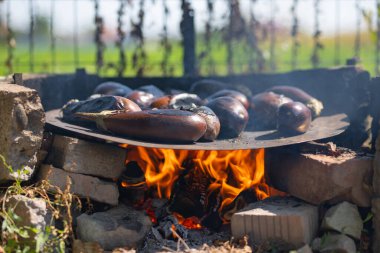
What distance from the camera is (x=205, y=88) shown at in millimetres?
5055

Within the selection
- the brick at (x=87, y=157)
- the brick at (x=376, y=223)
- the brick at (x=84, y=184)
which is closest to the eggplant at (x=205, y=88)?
the brick at (x=87, y=157)

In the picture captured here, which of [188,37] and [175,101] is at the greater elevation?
[188,37]

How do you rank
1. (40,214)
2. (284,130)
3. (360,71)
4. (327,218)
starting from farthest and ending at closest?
(360,71)
(284,130)
(327,218)
(40,214)

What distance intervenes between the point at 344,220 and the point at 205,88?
2.15 meters

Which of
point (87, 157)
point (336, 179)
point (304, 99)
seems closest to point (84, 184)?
point (87, 157)

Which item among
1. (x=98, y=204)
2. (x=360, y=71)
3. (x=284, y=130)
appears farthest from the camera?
(x=360, y=71)

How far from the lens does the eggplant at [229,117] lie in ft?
12.8

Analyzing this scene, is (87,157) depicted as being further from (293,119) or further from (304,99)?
(304,99)

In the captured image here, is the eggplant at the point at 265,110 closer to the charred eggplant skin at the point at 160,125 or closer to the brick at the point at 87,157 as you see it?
the charred eggplant skin at the point at 160,125

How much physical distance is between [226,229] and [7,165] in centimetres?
143

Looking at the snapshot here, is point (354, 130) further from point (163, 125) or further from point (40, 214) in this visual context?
point (40, 214)

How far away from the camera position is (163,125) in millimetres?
3418

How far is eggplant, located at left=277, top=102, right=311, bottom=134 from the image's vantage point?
399cm

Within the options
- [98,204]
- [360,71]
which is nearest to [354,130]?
[360,71]
